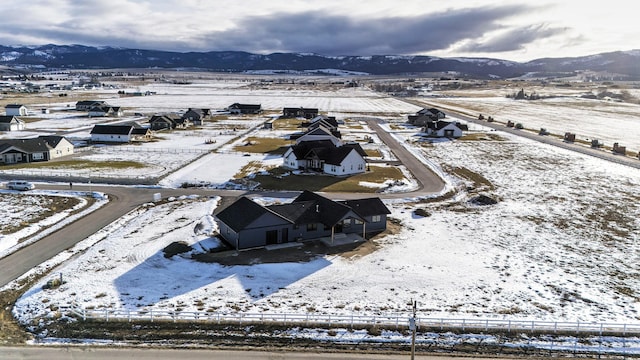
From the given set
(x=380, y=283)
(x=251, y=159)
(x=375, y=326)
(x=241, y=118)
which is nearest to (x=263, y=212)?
(x=380, y=283)

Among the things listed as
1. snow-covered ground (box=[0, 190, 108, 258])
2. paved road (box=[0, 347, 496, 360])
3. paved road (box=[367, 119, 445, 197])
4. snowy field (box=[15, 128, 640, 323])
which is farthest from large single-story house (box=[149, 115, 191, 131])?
paved road (box=[0, 347, 496, 360])

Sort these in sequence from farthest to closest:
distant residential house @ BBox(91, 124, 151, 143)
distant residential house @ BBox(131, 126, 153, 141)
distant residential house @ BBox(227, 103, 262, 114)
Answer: distant residential house @ BBox(227, 103, 262, 114), distant residential house @ BBox(131, 126, 153, 141), distant residential house @ BBox(91, 124, 151, 143)

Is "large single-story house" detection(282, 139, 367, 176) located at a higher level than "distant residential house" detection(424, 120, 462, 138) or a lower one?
lower

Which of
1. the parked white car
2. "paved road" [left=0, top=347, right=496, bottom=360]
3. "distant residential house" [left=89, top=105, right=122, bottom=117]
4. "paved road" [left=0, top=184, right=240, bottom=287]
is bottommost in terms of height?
"paved road" [left=0, top=347, right=496, bottom=360]

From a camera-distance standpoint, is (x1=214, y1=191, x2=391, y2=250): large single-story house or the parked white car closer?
(x1=214, y1=191, x2=391, y2=250): large single-story house

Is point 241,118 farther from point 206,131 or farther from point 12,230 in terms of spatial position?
point 12,230

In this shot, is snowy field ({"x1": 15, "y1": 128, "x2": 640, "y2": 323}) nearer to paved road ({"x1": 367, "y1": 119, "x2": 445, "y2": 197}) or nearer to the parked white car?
paved road ({"x1": 367, "y1": 119, "x2": 445, "y2": 197})

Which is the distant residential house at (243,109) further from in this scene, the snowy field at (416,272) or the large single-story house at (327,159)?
the snowy field at (416,272)
